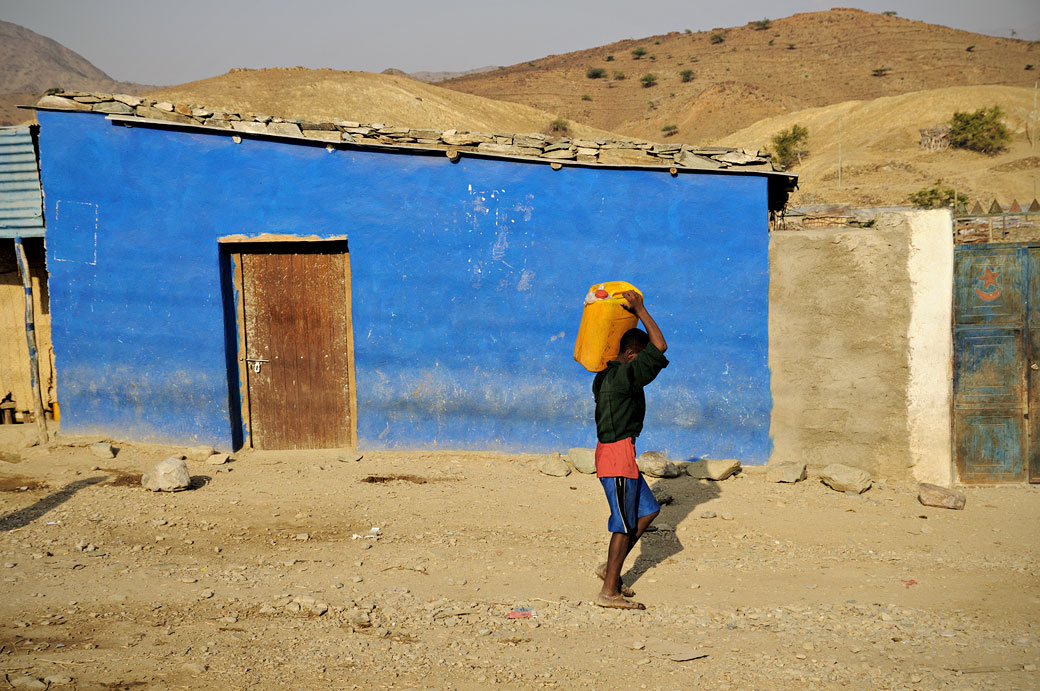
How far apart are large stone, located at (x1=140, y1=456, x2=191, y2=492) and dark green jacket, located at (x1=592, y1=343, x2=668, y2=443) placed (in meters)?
3.89

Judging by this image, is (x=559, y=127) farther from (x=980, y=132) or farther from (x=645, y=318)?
(x=645, y=318)

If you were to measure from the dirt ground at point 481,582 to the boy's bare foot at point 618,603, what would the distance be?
0.08 meters

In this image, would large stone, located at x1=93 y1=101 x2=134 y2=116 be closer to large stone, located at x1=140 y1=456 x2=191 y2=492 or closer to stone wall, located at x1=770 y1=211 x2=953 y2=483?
large stone, located at x1=140 y1=456 x2=191 y2=492

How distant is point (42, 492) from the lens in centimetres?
657

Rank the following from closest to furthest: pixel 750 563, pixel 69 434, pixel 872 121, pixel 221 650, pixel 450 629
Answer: pixel 221 650 → pixel 450 629 → pixel 750 563 → pixel 69 434 → pixel 872 121

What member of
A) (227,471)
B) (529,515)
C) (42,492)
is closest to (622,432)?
(529,515)

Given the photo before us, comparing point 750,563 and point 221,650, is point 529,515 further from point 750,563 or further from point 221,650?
point 221,650

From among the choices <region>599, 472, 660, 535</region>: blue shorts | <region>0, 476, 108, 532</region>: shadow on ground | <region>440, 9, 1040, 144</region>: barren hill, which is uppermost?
<region>440, 9, 1040, 144</region>: barren hill

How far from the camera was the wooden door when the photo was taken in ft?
25.2

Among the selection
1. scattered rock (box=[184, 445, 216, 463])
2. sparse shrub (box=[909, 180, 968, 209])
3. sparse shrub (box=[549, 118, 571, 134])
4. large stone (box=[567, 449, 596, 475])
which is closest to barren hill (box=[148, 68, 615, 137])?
sparse shrub (box=[549, 118, 571, 134])

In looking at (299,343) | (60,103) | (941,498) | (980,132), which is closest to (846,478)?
(941,498)

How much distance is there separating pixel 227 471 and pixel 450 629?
3.80 meters

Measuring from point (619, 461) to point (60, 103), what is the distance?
21.1ft

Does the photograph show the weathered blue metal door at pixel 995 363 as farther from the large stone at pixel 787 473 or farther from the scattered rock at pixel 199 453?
the scattered rock at pixel 199 453
